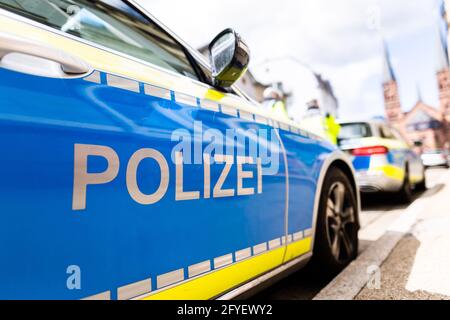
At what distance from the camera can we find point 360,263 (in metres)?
2.47

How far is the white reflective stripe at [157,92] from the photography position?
1117 millimetres

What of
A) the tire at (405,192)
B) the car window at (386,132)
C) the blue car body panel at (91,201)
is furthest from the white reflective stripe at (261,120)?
the tire at (405,192)

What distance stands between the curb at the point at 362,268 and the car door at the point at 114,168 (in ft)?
2.34

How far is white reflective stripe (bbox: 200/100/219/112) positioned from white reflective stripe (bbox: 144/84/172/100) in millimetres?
177

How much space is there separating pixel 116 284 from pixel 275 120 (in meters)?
1.21

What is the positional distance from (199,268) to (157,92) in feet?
2.15

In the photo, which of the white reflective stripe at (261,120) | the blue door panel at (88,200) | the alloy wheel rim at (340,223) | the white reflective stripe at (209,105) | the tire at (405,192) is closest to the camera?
the blue door panel at (88,200)

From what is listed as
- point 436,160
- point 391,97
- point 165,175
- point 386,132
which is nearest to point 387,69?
point 391,97

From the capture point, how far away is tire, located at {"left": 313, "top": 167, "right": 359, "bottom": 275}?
7.13 feet

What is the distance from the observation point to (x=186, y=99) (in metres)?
1.25

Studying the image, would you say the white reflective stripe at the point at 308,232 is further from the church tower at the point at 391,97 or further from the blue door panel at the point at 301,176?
the church tower at the point at 391,97

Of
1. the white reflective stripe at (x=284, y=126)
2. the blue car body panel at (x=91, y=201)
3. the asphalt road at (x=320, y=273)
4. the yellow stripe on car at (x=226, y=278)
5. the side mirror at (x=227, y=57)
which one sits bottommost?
the asphalt road at (x=320, y=273)

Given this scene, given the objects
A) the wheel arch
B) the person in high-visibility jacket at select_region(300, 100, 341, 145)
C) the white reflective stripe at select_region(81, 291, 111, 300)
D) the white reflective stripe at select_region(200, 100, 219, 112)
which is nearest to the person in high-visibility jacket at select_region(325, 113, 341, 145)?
the person in high-visibility jacket at select_region(300, 100, 341, 145)
